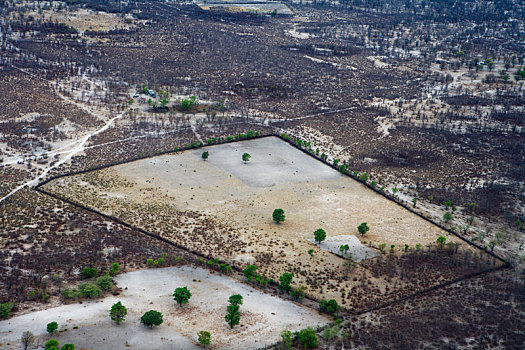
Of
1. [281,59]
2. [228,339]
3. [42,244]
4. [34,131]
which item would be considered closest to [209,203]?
[42,244]

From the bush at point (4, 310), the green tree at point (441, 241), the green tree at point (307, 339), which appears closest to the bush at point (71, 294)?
the bush at point (4, 310)

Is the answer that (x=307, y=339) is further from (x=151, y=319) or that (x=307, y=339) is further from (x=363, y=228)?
(x=363, y=228)

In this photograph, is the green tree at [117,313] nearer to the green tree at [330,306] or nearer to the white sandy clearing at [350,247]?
the green tree at [330,306]

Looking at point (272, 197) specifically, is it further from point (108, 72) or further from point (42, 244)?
point (108, 72)

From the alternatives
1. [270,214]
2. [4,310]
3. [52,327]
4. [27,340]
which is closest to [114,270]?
[4,310]

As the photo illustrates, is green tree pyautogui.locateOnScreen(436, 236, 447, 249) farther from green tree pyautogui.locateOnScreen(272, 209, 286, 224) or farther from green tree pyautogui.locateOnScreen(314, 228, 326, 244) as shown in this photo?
green tree pyautogui.locateOnScreen(272, 209, 286, 224)

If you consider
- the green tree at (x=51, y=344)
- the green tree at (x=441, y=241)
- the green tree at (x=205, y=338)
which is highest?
the green tree at (x=441, y=241)
